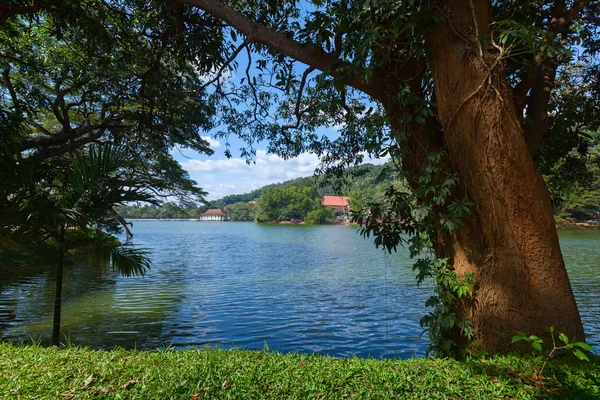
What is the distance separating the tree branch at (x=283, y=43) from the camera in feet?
12.8

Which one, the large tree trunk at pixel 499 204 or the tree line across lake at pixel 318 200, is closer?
the large tree trunk at pixel 499 204

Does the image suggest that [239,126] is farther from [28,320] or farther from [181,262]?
[181,262]

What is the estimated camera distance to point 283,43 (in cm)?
398

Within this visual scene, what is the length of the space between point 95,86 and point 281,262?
12.1 m

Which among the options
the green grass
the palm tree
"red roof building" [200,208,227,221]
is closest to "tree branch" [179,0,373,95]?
the palm tree

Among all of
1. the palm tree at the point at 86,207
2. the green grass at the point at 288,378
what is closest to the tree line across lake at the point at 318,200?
the palm tree at the point at 86,207

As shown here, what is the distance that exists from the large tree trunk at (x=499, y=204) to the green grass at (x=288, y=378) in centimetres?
36

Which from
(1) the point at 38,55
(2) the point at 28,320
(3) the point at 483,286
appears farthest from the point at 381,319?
(1) the point at 38,55

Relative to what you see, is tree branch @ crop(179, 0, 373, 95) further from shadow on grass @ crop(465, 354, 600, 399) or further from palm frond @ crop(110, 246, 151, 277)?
palm frond @ crop(110, 246, 151, 277)

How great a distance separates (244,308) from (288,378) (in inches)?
243

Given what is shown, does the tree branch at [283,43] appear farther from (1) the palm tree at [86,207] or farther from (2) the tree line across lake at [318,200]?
(1) the palm tree at [86,207]

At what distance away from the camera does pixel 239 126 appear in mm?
7957

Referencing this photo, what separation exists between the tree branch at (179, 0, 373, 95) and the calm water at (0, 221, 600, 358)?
367 cm

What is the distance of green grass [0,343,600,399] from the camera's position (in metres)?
2.56
